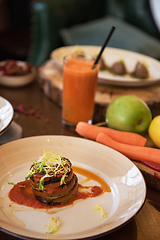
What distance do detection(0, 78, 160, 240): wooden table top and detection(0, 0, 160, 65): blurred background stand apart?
4.41 ft

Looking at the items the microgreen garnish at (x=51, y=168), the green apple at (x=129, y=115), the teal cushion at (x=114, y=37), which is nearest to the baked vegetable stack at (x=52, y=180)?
the microgreen garnish at (x=51, y=168)

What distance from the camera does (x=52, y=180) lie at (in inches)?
29.4

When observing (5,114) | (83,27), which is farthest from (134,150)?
(83,27)

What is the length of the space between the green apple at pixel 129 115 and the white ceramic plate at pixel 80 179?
23cm

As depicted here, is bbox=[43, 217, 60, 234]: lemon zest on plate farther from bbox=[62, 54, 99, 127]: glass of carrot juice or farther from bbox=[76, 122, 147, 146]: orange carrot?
bbox=[62, 54, 99, 127]: glass of carrot juice

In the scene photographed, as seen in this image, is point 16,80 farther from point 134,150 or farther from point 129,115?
point 134,150

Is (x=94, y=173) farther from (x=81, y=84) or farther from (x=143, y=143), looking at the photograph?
(x=81, y=84)

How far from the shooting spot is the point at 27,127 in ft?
4.23

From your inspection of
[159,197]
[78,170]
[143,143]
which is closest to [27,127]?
[78,170]

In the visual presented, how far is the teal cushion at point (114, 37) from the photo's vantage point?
2.74m

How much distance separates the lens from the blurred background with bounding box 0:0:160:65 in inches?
111

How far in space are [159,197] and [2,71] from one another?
1.24 metres

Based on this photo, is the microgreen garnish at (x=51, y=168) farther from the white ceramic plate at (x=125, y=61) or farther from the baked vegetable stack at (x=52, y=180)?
the white ceramic plate at (x=125, y=61)

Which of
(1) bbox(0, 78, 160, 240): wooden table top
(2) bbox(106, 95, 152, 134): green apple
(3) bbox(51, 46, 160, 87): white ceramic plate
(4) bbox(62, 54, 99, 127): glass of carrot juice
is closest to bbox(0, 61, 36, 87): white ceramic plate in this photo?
(1) bbox(0, 78, 160, 240): wooden table top
